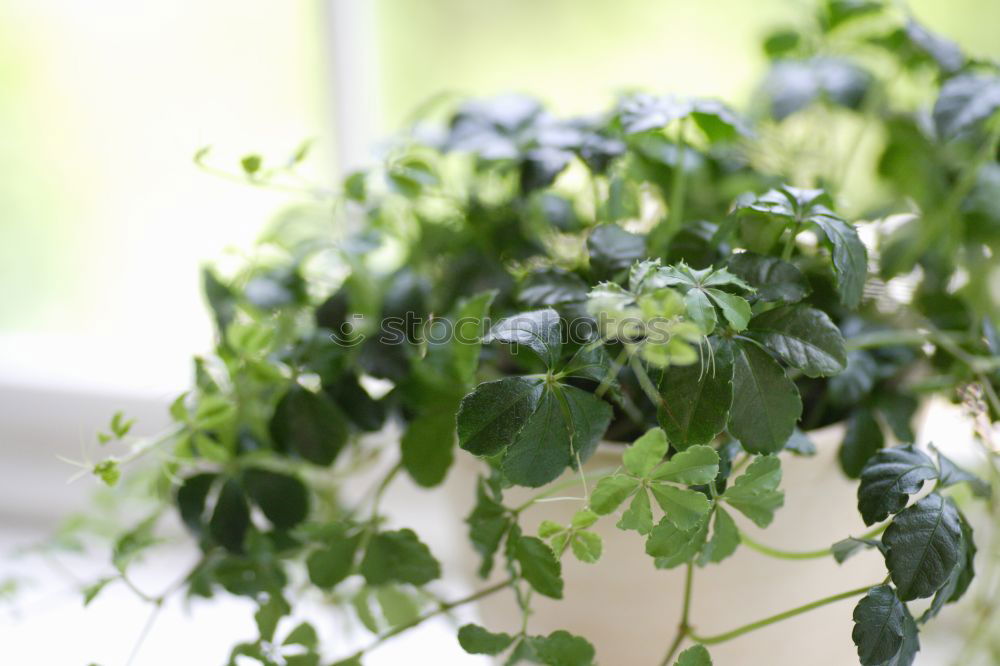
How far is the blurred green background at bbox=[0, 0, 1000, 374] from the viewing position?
3.20ft

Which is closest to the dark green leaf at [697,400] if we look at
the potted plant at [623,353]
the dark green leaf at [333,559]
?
the potted plant at [623,353]

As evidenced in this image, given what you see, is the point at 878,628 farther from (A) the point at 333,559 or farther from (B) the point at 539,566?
(A) the point at 333,559

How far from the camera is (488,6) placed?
98cm

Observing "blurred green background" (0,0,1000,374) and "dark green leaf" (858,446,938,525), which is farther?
"blurred green background" (0,0,1000,374)

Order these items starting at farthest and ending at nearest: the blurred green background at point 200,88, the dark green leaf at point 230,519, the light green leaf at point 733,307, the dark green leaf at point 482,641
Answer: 1. the blurred green background at point 200,88
2. the dark green leaf at point 230,519
3. the dark green leaf at point 482,641
4. the light green leaf at point 733,307

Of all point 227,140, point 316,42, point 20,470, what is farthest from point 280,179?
point 20,470

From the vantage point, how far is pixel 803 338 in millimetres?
464

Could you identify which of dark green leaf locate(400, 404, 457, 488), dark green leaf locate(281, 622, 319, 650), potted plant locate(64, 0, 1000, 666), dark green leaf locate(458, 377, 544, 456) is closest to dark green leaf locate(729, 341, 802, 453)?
potted plant locate(64, 0, 1000, 666)

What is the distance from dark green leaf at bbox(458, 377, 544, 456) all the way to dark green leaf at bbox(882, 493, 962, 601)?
0.20 m

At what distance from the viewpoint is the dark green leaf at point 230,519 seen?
2.10ft

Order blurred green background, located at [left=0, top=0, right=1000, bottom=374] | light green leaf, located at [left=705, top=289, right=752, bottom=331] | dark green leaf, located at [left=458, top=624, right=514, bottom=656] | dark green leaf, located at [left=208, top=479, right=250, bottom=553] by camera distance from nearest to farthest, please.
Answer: light green leaf, located at [left=705, top=289, right=752, bottom=331]
dark green leaf, located at [left=458, top=624, right=514, bottom=656]
dark green leaf, located at [left=208, top=479, right=250, bottom=553]
blurred green background, located at [left=0, top=0, right=1000, bottom=374]

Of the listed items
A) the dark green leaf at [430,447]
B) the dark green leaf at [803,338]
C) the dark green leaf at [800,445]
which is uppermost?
the dark green leaf at [803,338]

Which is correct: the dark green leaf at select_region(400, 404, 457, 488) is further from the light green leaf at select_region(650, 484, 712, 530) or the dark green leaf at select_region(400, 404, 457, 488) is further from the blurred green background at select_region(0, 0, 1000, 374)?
the blurred green background at select_region(0, 0, 1000, 374)

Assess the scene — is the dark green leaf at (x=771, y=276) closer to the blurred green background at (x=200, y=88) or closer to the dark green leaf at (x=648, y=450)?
the dark green leaf at (x=648, y=450)
